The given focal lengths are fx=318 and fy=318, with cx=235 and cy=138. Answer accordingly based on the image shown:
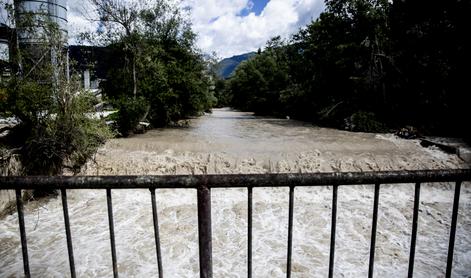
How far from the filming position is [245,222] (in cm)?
776

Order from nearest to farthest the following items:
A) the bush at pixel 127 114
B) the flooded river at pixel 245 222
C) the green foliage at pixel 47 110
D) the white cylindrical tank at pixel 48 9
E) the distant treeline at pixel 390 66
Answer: the flooded river at pixel 245 222
the green foliage at pixel 47 110
the white cylindrical tank at pixel 48 9
the bush at pixel 127 114
the distant treeline at pixel 390 66

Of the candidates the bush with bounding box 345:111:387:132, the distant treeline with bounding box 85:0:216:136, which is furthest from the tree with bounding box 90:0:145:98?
the bush with bounding box 345:111:387:132

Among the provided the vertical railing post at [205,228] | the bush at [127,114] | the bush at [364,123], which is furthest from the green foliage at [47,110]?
the bush at [364,123]

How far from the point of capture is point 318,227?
754 centimetres

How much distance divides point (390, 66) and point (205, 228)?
760 inches

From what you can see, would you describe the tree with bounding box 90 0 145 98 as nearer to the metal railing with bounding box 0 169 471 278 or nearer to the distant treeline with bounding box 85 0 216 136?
the distant treeline with bounding box 85 0 216 136

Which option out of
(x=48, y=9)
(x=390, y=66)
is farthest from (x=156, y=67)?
(x=390, y=66)

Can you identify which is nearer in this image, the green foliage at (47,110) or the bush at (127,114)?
the green foliage at (47,110)

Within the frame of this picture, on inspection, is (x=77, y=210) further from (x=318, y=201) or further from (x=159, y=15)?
(x=159, y=15)

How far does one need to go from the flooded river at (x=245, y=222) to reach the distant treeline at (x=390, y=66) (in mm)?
5357

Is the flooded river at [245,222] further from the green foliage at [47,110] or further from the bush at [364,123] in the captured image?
the bush at [364,123]

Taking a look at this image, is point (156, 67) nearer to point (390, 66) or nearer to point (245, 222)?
point (245, 222)

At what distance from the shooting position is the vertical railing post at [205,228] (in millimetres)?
1533

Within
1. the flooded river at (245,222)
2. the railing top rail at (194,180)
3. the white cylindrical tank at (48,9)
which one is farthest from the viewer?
the white cylindrical tank at (48,9)
